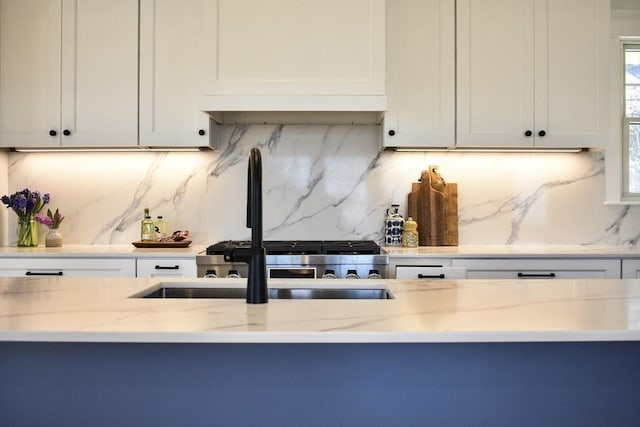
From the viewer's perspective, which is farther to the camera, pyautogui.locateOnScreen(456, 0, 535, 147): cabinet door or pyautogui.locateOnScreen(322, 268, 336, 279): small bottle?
pyautogui.locateOnScreen(456, 0, 535, 147): cabinet door

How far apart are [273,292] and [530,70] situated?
7.65ft

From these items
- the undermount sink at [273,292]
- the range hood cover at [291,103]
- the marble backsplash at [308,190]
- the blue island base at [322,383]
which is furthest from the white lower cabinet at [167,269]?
the blue island base at [322,383]

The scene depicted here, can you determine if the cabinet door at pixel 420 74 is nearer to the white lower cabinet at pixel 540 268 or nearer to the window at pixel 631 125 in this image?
the white lower cabinet at pixel 540 268

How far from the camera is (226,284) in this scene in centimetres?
176

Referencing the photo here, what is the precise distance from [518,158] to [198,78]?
2.12 m

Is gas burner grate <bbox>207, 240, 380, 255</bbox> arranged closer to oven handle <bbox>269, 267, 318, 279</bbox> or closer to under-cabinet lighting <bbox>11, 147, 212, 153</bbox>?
oven handle <bbox>269, 267, 318, 279</bbox>

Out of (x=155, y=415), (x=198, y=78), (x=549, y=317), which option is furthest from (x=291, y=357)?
(x=198, y=78)

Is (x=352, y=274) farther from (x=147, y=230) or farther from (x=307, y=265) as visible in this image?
(x=147, y=230)

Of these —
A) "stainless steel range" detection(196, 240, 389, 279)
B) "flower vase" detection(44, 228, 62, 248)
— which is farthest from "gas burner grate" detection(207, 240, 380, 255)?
"flower vase" detection(44, 228, 62, 248)

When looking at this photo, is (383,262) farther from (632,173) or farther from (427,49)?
(632,173)

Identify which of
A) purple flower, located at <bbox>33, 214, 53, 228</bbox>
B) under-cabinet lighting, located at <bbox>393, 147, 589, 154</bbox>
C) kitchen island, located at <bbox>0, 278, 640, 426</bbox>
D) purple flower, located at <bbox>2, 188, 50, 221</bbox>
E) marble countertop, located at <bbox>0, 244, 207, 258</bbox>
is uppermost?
under-cabinet lighting, located at <bbox>393, 147, 589, 154</bbox>

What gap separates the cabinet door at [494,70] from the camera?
3221mm

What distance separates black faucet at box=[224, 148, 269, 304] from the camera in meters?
1.43

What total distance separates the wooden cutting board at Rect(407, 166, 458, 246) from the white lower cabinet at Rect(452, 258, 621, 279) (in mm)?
436
